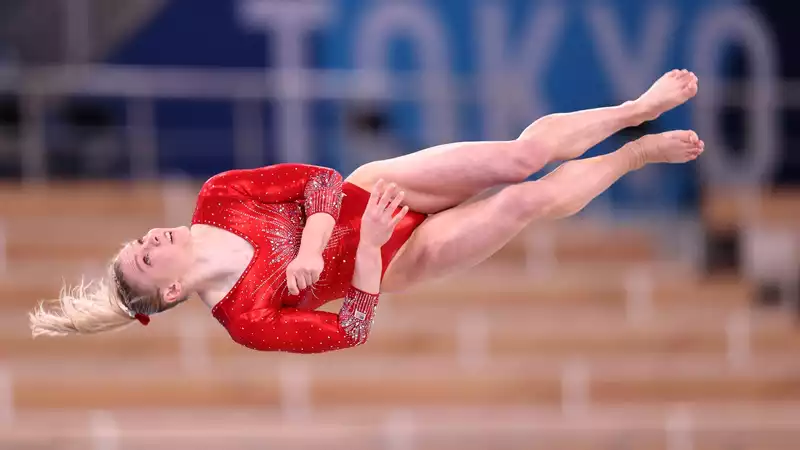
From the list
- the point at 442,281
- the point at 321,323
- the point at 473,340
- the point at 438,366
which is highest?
the point at 321,323

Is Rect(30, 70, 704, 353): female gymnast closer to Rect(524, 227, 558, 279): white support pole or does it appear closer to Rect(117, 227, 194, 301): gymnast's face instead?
Rect(117, 227, 194, 301): gymnast's face

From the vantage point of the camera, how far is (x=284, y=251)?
3.11 meters

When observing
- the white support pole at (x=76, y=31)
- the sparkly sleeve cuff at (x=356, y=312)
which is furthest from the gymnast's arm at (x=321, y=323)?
the white support pole at (x=76, y=31)

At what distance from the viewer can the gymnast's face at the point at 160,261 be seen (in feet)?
9.86

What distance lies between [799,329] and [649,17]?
2272mm

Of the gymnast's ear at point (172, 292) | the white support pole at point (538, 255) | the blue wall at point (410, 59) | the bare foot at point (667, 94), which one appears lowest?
the white support pole at point (538, 255)

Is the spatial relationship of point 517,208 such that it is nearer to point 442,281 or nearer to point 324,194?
point 324,194

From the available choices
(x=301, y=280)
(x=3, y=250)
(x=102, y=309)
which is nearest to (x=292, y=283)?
(x=301, y=280)

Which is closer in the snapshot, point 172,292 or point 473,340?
point 172,292

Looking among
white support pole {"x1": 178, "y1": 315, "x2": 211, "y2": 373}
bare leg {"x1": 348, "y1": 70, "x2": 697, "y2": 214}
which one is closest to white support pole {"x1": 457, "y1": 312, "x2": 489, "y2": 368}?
white support pole {"x1": 178, "y1": 315, "x2": 211, "y2": 373}

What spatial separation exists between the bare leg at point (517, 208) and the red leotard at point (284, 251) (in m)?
0.23

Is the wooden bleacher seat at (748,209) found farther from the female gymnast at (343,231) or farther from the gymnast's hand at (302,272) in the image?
the gymnast's hand at (302,272)

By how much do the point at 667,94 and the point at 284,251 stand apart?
46.2 inches

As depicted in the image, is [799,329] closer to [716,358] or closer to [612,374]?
[716,358]
